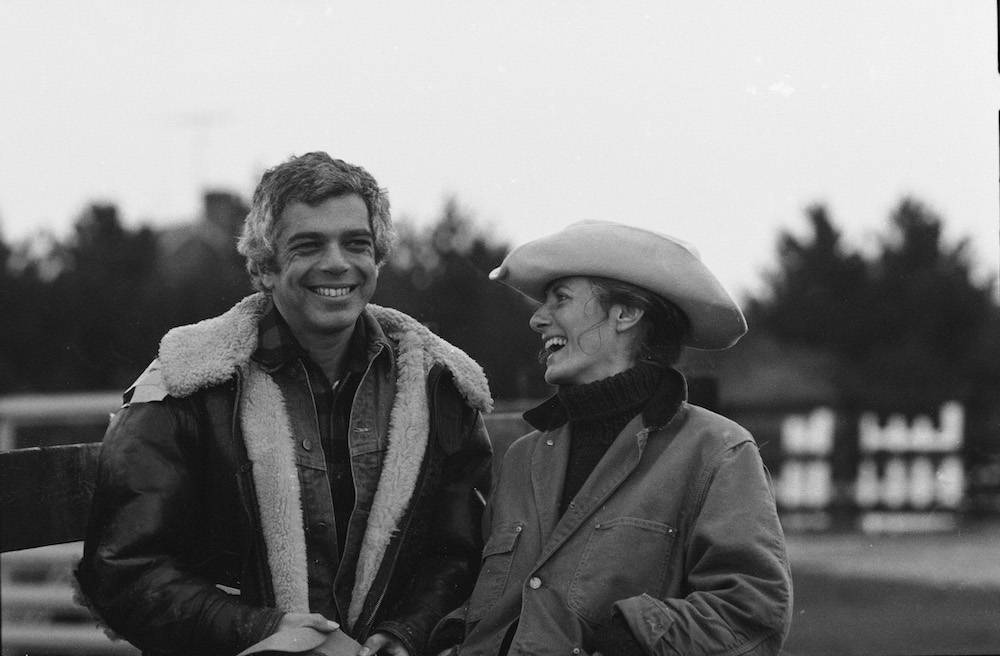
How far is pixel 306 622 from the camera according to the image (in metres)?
2.25

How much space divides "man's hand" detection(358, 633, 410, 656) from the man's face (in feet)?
1.95

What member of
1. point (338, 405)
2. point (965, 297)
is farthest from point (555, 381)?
point (965, 297)

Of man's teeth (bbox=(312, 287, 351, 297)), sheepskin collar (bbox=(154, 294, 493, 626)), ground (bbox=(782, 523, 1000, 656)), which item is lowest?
ground (bbox=(782, 523, 1000, 656))

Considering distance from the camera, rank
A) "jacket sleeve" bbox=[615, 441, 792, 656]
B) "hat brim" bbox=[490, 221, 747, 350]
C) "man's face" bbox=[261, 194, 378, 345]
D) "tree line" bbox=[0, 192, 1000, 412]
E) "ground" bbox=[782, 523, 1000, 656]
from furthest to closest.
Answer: "ground" bbox=[782, 523, 1000, 656], "tree line" bbox=[0, 192, 1000, 412], "man's face" bbox=[261, 194, 378, 345], "hat brim" bbox=[490, 221, 747, 350], "jacket sleeve" bbox=[615, 441, 792, 656]

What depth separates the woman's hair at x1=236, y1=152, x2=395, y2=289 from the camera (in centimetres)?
241

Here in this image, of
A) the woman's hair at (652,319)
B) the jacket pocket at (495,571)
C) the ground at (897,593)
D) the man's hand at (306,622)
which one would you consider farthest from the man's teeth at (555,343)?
the ground at (897,593)

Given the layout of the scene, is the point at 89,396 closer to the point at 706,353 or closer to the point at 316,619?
the point at 706,353

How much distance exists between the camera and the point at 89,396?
190 inches

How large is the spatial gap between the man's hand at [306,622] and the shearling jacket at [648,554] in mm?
243

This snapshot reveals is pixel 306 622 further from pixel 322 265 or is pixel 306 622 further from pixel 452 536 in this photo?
pixel 322 265

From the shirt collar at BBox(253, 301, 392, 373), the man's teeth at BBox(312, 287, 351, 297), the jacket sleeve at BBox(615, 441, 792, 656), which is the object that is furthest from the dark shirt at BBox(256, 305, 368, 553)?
the jacket sleeve at BBox(615, 441, 792, 656)

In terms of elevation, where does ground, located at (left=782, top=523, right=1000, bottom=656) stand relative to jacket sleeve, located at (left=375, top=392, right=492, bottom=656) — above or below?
below

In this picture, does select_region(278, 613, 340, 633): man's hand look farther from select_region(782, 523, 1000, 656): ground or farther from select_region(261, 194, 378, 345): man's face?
select_region(782, 523, 1000, 656): ground

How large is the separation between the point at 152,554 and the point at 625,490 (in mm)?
866
